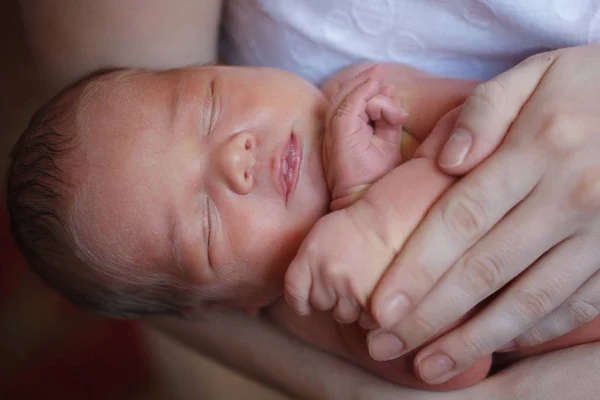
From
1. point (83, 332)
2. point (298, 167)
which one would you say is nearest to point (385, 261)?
point (298, 167)

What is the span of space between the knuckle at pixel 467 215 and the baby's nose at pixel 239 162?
1.12ft

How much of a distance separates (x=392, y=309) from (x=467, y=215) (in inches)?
6.1

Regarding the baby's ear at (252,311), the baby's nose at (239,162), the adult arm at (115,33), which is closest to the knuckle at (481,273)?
the baby's nose at (239,162)

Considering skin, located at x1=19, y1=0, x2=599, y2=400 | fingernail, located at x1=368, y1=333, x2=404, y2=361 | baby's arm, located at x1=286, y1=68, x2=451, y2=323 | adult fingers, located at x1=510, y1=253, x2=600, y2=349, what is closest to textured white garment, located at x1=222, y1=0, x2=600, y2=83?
skin, located at x1=19, y1=0, x2=599, y2=400

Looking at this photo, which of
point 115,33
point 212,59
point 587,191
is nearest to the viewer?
point 587,191

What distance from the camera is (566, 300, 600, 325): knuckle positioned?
78 cm

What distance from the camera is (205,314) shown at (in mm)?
1179

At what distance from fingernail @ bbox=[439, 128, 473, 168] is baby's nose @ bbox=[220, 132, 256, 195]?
0.33 m

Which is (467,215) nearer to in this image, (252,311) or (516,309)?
(516,309)

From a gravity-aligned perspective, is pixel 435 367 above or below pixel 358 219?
below

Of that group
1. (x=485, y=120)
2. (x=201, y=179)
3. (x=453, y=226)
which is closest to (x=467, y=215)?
(x=453, y=226)

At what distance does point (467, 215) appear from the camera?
725mm

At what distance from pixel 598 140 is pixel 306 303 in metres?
0.44

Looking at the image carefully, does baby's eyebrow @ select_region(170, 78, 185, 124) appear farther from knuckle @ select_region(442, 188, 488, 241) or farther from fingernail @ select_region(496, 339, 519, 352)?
fingernail @ select_region(496, 339, 519, 352)
